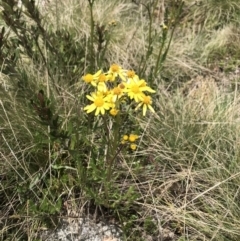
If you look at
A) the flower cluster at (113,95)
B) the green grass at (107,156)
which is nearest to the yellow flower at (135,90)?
the flower cluster at (113,95)

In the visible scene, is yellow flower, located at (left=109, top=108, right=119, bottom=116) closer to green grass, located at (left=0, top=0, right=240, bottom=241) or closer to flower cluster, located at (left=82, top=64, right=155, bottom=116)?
flower cluster, located at (left=82, top=64, right=155, bottom=116)

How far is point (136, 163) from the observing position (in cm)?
183

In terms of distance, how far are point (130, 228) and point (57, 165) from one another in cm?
41

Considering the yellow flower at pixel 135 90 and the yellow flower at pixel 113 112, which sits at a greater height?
the yellow flower at pixel 135 90

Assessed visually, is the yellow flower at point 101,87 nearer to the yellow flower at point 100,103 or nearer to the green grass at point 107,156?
the yellow flower at point 100,103

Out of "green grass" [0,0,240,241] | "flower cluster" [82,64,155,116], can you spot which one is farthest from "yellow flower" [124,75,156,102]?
"green grass" [0,0,240,241]

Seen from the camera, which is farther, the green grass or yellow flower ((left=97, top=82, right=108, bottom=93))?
the green grass

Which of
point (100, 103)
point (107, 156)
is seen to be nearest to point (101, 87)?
point (100, 103)

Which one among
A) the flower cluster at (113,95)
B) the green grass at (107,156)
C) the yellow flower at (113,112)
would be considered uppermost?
the flower cluster at (113,95)

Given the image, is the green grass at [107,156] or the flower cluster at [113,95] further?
the green grass at [107,156]

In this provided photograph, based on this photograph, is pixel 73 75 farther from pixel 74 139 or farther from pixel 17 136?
pixel 74 139

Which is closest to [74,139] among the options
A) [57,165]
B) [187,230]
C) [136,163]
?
[57,165]

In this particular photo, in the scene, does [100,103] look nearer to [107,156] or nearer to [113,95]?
[113,95]

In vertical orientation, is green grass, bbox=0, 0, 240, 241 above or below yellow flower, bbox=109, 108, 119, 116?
below
